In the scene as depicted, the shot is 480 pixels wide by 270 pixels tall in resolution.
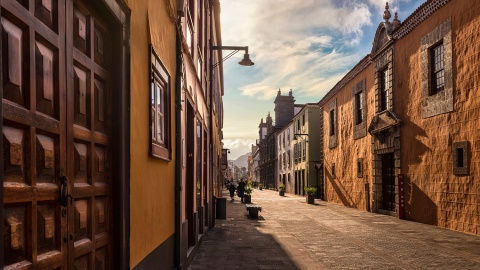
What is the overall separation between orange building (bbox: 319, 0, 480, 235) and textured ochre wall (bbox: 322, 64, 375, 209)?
2.2 inches

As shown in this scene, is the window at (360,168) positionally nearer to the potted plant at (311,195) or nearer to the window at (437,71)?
the potted plant at (311,195)

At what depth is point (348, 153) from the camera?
24.0 meters

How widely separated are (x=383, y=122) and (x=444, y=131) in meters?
4.88

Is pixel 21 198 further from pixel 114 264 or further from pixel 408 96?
pixel 408 96

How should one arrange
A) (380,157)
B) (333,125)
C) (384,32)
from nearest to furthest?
(384,32) → (380,157) → (333,125)

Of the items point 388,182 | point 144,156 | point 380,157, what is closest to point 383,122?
point 380,157

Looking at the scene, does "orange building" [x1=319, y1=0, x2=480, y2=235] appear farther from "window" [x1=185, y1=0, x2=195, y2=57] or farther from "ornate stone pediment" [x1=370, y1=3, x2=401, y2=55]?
"window" [x1=185, y1=0, x2=195, y2=57]

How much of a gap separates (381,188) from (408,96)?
503cm

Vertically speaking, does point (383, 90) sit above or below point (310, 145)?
above

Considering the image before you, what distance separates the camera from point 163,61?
5340 millimetres

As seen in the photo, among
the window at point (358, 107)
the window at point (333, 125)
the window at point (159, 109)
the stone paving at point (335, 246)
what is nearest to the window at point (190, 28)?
the window at point (159, 109)

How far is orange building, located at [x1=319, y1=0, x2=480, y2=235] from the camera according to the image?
12.3 m

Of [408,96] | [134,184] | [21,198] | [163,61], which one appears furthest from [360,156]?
[21,198]

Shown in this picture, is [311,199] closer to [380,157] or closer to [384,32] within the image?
[380,157]
